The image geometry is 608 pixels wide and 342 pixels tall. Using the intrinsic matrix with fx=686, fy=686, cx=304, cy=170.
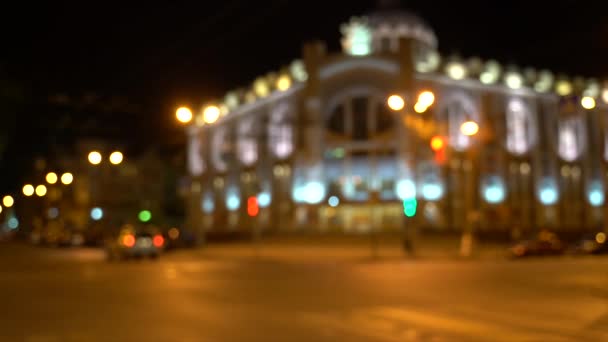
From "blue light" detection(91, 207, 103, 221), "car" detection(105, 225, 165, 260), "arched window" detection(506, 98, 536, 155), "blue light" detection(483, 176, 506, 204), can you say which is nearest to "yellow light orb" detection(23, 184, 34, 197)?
"car" detection(105, 225, 165, 260)

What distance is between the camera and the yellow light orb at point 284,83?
6392 centimetres

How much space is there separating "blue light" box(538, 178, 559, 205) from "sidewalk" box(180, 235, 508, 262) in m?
16.4

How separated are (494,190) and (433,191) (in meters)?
6.94

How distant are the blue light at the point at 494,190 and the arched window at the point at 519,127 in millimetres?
3770

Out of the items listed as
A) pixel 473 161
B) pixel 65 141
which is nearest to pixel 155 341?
pixel 65 141

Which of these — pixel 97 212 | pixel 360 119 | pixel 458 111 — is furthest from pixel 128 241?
pixel 458 111

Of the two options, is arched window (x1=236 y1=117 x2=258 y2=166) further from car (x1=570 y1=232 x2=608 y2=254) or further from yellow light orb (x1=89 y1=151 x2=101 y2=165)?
yellow light orb (x1=89 y1=151 x2=101 y2=165)

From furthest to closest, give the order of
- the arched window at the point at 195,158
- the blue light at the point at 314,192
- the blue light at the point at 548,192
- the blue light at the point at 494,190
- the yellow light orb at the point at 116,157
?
the arched window at the point at 195,158, the blue light at the point at 548,192, the blue light at the point at 494,190, the blue light at the point at 314,192, the yellow light orb at the point at 116,157

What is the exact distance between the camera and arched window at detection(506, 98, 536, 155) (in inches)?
2506

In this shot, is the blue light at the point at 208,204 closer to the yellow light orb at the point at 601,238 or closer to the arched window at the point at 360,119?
the arched window at the point at 360,119

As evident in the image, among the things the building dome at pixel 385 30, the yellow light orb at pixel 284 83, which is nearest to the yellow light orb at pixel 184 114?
the yellow light orb at pixel 284 83

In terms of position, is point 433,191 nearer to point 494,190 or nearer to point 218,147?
point 494,190

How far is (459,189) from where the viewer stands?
58.8 m

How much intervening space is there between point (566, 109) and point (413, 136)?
1549 inches
